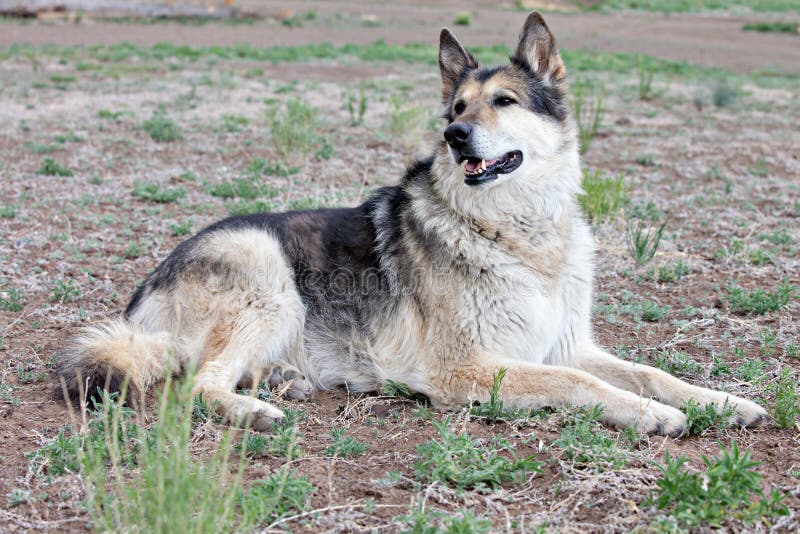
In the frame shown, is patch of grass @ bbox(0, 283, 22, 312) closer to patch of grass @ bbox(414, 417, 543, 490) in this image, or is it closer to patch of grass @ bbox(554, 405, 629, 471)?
patch of grass @ bbox(414, 417, 543, 490)

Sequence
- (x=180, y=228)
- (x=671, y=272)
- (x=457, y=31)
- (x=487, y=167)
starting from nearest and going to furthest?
(x=487, y=167)
(x=671, y=272)
(x=180, y=228)
(x=457, y=31)

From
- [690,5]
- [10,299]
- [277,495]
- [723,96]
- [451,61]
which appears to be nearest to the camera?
[277,495]

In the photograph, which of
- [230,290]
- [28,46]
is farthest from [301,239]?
[28,46]

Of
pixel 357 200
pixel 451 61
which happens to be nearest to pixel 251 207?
pixel 357 200

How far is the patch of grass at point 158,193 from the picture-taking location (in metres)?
8.04

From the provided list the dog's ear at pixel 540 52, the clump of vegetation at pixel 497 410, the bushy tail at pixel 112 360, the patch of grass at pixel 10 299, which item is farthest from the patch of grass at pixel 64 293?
the dog's ear at pixel 540 52

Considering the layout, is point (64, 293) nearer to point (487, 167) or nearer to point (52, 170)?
point (487, 167)

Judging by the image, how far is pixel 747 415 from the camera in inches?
158

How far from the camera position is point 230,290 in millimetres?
4730

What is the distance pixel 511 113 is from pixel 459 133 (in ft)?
1.35

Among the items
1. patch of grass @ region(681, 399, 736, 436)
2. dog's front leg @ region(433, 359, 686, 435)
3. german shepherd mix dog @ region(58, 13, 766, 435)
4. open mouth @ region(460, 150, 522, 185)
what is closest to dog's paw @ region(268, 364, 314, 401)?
german shepherd mix dog @ region(58, 13, 766, 435)

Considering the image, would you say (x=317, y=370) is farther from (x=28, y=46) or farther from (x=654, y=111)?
(x=28, y=46)

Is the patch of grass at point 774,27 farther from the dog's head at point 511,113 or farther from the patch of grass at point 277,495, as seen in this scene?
the patch of grass at point 277,495

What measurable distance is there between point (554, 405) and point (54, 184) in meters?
6.31
